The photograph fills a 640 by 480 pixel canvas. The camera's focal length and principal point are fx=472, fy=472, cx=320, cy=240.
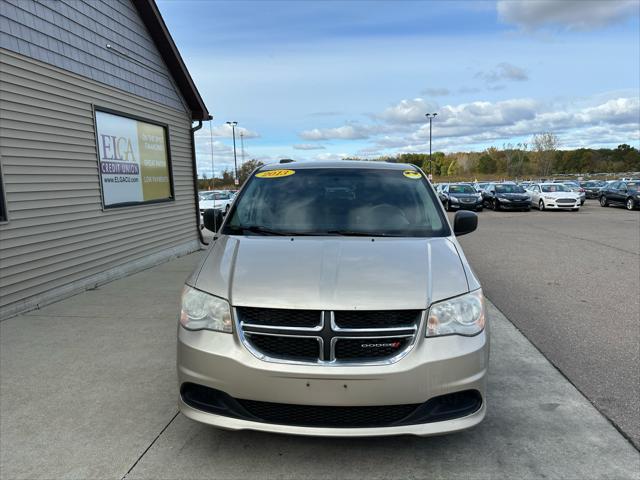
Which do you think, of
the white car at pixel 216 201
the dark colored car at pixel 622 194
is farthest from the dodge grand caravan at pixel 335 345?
the dark colored car at pixel 622 194

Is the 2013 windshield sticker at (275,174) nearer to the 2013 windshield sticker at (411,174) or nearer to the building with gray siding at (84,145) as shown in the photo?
the 2013 windshield sticker at (411,174)

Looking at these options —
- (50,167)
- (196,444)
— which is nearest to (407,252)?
(196,444)

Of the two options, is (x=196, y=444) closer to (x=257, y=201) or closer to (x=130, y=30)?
(x=257, y=201)

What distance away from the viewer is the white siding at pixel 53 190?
5.86m

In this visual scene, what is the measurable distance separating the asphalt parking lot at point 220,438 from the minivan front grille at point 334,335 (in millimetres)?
726

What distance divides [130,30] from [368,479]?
9018mm

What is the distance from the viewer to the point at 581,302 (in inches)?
250

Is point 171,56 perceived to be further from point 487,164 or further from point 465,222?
point 487,164

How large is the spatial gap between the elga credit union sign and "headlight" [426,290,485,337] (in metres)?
6.81

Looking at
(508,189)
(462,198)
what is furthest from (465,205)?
(508,189)

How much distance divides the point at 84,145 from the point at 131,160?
4.78 feet

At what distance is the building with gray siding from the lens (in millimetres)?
5953

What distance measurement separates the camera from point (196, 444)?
2986mm

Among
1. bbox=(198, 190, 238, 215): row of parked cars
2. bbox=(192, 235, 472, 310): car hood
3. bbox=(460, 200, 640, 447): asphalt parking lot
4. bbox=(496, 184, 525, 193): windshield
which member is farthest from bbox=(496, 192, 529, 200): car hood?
bbox=(192, 235, 472, 310): car hood
